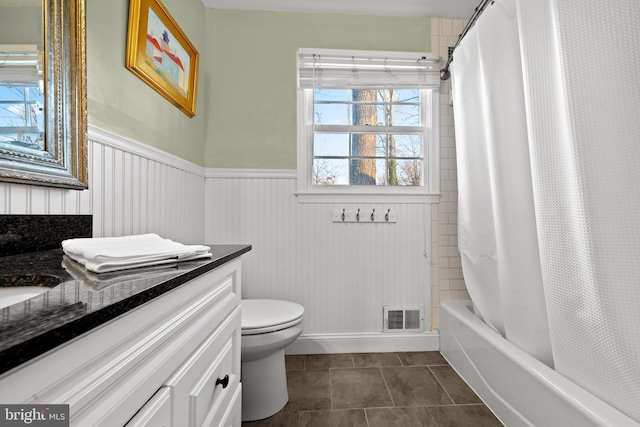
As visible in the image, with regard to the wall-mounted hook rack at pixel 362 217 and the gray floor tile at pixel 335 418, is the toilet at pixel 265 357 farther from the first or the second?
the wall-mounted hook rack at pixel 362 217

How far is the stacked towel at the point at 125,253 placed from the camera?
0.63m

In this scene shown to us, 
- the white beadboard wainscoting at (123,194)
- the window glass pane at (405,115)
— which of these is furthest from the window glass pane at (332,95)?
the white beadboard wainscoting at (123,194)

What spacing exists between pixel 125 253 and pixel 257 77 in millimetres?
1748

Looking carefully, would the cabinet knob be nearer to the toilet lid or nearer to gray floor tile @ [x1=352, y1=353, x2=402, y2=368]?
the toilet lid

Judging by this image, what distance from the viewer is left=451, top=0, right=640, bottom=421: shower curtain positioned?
86cm

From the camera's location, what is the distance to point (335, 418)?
1.44 metres

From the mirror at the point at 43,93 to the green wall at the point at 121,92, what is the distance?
0.34ft

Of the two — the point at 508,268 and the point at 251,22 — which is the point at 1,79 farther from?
the point at 508,268

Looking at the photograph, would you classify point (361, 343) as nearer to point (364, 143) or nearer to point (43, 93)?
point (364, 143)

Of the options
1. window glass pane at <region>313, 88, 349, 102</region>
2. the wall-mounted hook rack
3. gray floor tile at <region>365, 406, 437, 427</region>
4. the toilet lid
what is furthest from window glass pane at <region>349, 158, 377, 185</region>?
gray floor tile at <region>365, 406, 437, 427</region>

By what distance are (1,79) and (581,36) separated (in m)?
1.63

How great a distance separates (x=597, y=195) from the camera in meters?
0.92

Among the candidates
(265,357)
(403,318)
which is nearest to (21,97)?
(265,357)

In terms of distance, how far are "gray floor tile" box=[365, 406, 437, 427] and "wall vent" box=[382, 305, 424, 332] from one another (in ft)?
2.12
